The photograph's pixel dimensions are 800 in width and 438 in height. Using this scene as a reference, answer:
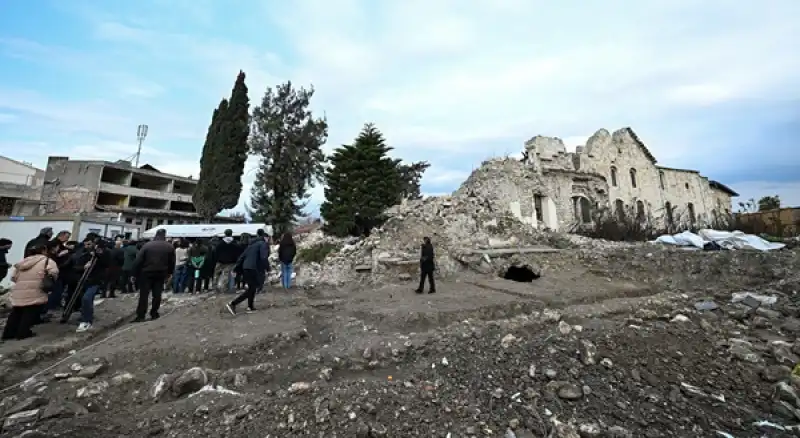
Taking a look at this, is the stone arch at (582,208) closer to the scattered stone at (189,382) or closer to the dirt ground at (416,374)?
the dirt ground at (416,374)

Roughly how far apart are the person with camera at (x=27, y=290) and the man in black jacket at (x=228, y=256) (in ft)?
13.0

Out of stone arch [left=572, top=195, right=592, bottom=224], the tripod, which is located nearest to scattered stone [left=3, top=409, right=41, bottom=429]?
the tripod

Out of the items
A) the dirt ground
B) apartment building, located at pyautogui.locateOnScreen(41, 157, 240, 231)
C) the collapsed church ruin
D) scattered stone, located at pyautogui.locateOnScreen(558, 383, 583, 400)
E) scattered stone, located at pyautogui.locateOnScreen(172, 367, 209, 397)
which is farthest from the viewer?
apartment building, located at pyautogui.locateOnScreen(41, 157, 240, 231)

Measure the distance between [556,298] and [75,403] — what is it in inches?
309

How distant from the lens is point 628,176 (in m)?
23.8

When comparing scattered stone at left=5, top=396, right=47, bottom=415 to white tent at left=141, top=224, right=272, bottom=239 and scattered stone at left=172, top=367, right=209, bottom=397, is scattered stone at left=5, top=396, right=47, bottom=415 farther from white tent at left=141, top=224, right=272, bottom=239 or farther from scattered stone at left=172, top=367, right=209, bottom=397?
white tent at left=141, top=224, right=272, bottom=239

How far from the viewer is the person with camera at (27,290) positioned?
4.88 m

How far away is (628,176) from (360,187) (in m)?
20.1

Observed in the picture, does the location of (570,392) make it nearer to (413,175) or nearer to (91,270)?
(91,270)

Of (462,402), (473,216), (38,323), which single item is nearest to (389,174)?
(473,216)

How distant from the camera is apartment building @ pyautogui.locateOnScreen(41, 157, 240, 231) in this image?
89.6 ft

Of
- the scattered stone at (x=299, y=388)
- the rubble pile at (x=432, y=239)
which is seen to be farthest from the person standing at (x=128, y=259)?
the scattered stone at (x=299, y=388)

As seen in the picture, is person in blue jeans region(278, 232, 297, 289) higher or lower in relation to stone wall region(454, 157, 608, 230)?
lower

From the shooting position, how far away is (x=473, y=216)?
47.3 ft
